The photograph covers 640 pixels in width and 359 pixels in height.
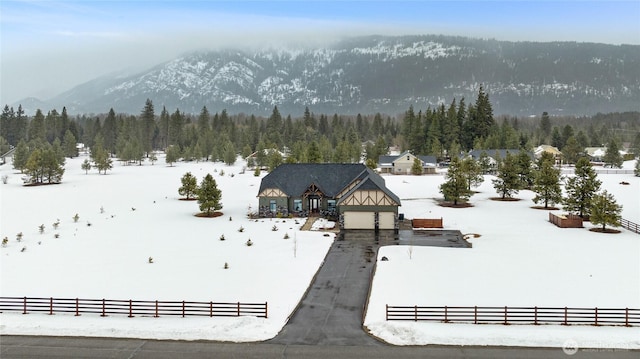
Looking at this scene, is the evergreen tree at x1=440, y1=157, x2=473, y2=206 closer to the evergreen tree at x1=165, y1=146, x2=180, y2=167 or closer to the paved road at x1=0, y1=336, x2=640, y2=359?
the paved road at x1=0, y1=336, x2=640, y2=359

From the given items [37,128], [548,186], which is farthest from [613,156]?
[37,128]

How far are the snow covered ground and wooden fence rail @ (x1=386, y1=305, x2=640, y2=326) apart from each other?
66cm

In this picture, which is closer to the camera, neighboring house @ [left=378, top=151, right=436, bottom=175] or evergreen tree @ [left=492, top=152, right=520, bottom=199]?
evergreen tree @ [left=492, top=152, right=520, bottom=199]

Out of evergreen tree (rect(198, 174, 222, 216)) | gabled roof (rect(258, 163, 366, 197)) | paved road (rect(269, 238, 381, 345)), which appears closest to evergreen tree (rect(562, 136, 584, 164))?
gabled roof (rect(258, 163, 366, 197))

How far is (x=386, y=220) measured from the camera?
4969 cm

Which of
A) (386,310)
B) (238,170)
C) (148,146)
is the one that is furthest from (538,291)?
(148,146)

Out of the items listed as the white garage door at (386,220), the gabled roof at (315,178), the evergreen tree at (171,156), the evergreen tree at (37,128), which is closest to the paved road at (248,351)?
the white garage door at (386,220)

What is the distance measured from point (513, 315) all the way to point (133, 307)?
21.6m

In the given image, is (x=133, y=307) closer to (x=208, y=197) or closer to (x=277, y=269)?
(x=277, y=269)

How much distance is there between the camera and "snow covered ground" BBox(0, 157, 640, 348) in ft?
76.4

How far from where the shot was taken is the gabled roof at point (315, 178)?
57844 millimetres

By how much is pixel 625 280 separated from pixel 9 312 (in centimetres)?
3942

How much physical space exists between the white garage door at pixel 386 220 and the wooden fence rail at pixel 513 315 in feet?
78.8

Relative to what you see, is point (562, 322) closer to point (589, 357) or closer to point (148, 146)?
point (589, 357)
